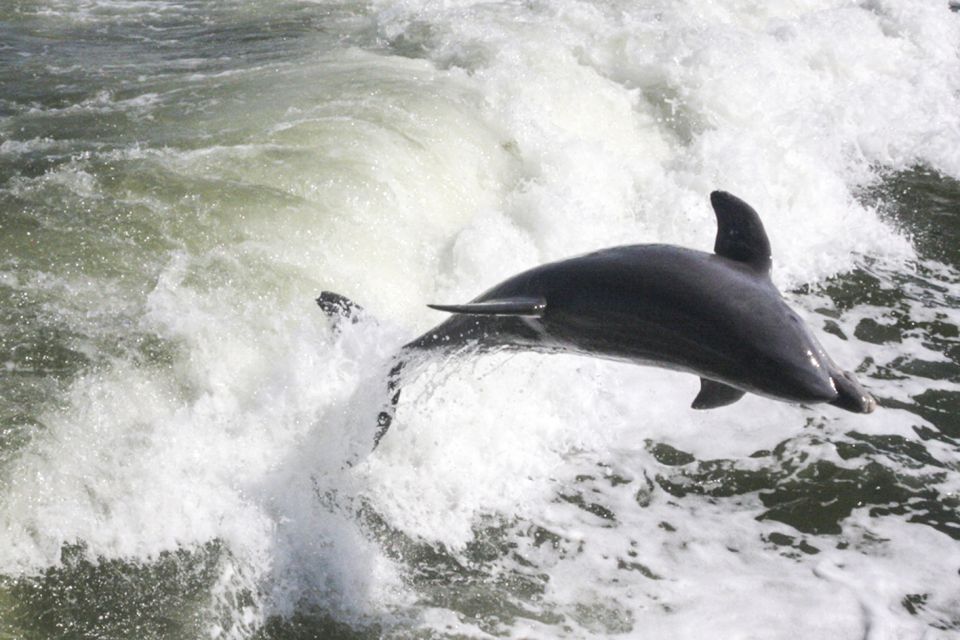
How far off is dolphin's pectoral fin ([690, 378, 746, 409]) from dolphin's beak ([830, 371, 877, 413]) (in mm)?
514

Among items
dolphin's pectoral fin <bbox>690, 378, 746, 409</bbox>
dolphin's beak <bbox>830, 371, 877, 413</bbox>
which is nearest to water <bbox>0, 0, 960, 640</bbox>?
dolphin's pectoral fin <bbox>690, 378, 746, 409</bbox>

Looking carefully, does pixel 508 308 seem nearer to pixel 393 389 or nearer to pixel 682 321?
pixel 682 321

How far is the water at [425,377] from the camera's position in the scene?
4.71m

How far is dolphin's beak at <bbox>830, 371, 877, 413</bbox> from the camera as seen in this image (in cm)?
324

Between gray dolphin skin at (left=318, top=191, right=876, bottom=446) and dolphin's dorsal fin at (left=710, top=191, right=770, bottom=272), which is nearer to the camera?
gray dolphin skin at (left=318, top=191, right=876, bottom=446)

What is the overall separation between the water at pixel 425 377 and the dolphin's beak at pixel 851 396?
1.83 m

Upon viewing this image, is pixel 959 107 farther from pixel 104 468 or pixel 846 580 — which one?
pixel 104 468

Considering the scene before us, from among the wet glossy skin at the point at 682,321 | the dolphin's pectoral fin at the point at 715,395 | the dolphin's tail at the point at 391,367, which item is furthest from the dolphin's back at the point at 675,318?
the dolphin's tail at the point at 391,367

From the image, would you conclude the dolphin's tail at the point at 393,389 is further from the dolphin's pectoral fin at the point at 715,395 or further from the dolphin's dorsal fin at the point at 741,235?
the dolphin's dorsal fin at the point at 741,235

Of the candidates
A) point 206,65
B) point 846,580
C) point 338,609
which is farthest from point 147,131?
point 846,580

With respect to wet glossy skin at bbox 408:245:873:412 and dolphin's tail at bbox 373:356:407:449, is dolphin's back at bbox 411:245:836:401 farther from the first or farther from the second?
dolphin's tail at bbox 373:356:407:449

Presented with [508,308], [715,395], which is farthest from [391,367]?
[715,395]

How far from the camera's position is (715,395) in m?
3.84

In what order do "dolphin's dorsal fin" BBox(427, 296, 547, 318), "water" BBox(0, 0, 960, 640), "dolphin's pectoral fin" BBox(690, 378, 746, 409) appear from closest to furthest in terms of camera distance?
"dolphin's dorsal fin" BBox(427, 296, 547, 318)
"dolphin's pectoral fin" BBox(690, 378, 746, 409)
"water" BBox(0, 0, 960, 640)
